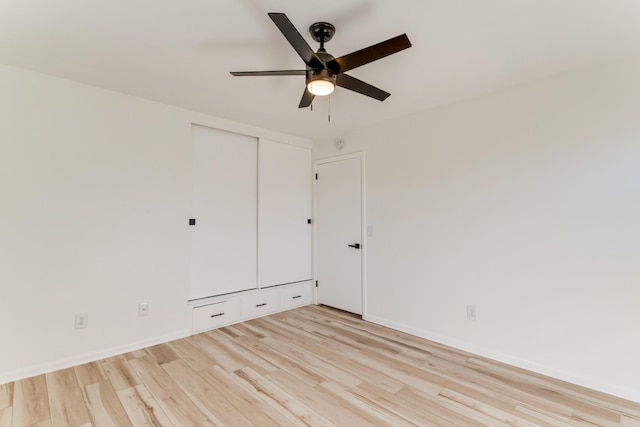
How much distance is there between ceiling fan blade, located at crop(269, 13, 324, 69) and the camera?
1.36 m

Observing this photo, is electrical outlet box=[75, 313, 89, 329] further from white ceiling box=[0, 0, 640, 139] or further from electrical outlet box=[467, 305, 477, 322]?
electrical outlet box=[467, 305, 477, 322]

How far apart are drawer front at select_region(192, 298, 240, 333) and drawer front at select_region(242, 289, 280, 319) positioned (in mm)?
108

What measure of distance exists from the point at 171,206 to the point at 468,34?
2.93 metres

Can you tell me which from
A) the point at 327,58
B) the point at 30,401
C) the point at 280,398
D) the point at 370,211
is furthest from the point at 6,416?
the point at 370,211

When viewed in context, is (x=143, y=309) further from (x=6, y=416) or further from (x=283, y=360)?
(x=283, y=360)

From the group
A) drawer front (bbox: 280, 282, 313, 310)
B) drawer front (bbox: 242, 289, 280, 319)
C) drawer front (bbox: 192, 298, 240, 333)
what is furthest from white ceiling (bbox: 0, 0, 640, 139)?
drawer front (bbox: 280, 282, 313, 310)

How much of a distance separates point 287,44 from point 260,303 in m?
2.94

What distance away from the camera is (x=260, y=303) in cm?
376

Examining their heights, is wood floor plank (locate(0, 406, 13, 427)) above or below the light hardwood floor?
above

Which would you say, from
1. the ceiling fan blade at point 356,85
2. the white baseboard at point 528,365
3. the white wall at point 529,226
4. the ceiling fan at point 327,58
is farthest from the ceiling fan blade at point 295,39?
the white baseboard at point 528,365

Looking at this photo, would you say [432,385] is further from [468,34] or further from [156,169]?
[156,169]

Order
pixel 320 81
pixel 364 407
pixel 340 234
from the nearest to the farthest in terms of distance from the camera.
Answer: pixel 320 81 → pixel 364 407 → pixel 340 234

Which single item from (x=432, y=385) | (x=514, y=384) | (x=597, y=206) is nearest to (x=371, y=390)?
(x=432, y=385)

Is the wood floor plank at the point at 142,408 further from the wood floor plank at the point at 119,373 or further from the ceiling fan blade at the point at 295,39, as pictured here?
the ceiling fan blade at the point at 295,39
